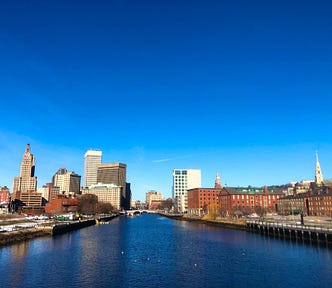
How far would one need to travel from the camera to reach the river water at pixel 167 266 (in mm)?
43625

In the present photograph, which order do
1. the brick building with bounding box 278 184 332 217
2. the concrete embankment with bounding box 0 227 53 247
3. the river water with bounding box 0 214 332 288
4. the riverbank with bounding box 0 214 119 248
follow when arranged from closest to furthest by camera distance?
the river water with bounding box 0 214 332 288 → the concrete embankment with bounding box 0 227 53 247 → the riverbank with bounding box 0 214 119 248 → the brick building with bounding box 278 184 332 217

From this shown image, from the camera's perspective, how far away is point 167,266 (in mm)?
54188

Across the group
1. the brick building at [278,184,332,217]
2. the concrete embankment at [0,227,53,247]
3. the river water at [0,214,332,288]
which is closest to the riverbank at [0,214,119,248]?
the concrete embankment at [0,227,53,247]

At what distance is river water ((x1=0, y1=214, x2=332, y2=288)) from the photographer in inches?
1718

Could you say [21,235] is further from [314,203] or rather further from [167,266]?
[314,203]

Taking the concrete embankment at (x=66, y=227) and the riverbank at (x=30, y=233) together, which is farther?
the concrete embankment at (x=66, y=227)

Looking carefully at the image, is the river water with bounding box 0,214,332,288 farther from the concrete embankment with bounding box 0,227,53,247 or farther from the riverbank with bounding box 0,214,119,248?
the riverbank with bounding box 0,214,119,248

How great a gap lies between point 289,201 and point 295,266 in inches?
6156

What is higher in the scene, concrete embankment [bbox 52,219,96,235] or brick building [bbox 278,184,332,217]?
brick building [bbox 278,184,332,217]

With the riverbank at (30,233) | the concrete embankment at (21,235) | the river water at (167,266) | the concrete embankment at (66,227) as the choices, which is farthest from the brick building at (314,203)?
the concrete embankment at (21,235)

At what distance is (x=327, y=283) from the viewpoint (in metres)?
42.6

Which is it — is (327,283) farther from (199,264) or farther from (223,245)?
(223,245)

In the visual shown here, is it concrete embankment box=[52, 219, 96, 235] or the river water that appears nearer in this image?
the river water

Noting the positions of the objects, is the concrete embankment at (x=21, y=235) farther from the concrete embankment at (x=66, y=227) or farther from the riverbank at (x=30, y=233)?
the concrete embankment at (x=66, y=227)
